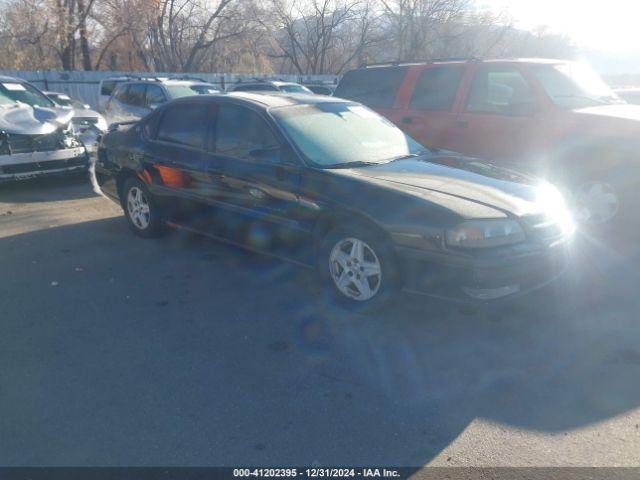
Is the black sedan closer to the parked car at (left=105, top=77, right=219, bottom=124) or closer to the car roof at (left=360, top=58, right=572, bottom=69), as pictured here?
the car roof at (left=360, top=58, right=572, bottom=69)

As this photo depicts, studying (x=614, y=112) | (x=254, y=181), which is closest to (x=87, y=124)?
(x=254, y=181)

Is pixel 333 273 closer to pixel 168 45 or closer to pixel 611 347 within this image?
pixel 611 347

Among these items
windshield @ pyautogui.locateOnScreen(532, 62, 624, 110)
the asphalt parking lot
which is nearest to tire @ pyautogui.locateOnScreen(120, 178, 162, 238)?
the asphalt parking lot

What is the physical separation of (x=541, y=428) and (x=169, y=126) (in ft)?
14.7

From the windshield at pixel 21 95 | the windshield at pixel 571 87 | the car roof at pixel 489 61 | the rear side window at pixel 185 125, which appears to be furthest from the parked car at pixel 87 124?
the windshield at pixel 571 87

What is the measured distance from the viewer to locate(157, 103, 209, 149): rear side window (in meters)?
5.23

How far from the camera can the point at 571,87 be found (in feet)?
20.9

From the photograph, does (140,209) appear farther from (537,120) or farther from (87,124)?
(87,124)

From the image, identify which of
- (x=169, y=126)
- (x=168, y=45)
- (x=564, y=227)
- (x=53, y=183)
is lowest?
(x=53, y=183)

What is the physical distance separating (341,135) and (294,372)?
229cm

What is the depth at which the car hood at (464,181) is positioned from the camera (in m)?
3.84

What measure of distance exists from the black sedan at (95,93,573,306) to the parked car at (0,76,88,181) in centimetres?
288

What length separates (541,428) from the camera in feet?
9.28

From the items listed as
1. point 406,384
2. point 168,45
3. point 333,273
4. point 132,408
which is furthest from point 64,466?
point 168,45
